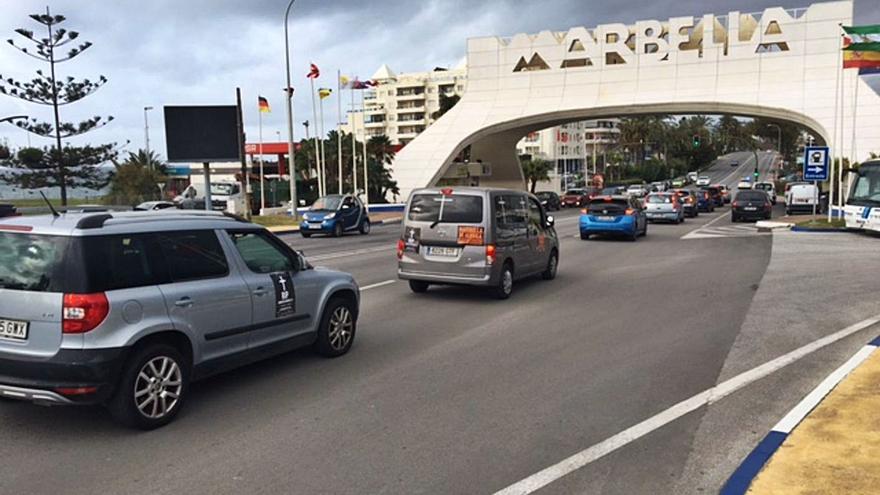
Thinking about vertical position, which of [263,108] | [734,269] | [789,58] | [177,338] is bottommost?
[734,269]

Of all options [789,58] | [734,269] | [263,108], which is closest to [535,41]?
[789,58]

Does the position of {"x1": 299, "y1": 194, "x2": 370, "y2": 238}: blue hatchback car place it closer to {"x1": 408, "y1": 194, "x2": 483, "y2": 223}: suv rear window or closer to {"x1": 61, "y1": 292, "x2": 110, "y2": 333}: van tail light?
{"x1": 408, "y1": 194, "x2": 483, "y2": 223}: suv rear window

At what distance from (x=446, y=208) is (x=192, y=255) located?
5.82 meters

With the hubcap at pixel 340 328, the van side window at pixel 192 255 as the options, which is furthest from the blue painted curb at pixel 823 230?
the van side window at pixel 192 255

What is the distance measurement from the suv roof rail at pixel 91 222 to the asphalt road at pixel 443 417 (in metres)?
1.58

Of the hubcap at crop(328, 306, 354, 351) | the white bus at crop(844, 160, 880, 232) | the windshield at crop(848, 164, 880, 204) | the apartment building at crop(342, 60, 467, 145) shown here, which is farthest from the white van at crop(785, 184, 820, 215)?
the apartment building at crop(342, 60, 467, 145)

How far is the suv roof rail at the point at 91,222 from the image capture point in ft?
17.0

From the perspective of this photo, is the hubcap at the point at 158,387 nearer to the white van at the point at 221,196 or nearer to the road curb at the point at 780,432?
the road curb at the point at 780,432

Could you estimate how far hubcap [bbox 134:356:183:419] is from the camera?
17.5ft

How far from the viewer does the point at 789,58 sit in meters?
50.3

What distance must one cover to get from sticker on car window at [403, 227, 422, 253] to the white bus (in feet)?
55.8

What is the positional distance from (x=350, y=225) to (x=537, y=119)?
3281cm

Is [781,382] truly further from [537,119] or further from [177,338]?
[537,119]

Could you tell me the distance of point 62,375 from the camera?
497 cm
